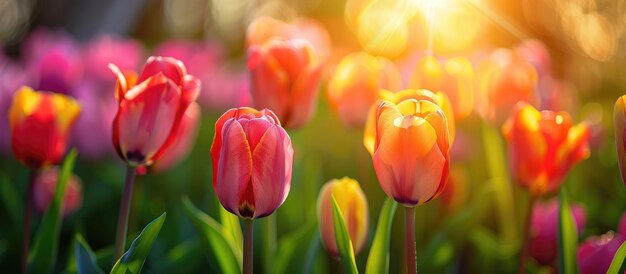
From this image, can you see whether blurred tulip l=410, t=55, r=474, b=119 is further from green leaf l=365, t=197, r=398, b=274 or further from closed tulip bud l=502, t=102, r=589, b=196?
green leaf l=365, t=197, r=398, b=274

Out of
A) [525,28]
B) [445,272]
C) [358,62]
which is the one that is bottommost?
[445,272]

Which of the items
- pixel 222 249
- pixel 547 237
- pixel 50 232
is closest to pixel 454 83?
pixel 547 237

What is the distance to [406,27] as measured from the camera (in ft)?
11.8

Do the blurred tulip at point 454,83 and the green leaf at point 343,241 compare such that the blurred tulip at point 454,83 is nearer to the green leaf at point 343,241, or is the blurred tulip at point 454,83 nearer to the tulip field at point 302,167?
the tulip field at point 302,167

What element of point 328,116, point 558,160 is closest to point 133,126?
point 558,160

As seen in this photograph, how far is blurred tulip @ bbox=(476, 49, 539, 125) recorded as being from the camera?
1761 millimetres

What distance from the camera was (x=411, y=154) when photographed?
1.01 meters

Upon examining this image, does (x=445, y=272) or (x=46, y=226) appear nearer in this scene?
(x=46, y=226)

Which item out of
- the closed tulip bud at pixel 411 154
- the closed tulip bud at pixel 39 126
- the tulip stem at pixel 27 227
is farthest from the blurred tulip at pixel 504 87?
the tulip stem at pixel 27 227

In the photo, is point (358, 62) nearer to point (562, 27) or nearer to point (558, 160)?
point (558, 160)

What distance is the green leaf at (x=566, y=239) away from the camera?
3.85ft

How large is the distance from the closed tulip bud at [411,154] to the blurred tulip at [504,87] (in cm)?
82

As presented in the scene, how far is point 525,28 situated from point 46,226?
22.1 feet

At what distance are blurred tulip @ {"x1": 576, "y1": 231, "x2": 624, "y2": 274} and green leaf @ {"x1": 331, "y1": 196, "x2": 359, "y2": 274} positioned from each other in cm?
46
